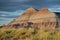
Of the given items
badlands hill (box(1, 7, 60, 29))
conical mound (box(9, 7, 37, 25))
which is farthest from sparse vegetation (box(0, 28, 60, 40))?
conical mound (box(9, 7, 37, 25))

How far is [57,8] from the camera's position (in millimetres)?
9531

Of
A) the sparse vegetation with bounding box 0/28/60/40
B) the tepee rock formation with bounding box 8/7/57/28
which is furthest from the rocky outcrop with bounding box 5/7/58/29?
the sparse vegetation with bounding box 0/28/60/40

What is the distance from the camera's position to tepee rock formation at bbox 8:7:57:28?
29.8 ft

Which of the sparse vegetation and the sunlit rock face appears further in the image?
the sunlit rock face

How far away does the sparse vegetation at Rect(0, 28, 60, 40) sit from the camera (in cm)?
791

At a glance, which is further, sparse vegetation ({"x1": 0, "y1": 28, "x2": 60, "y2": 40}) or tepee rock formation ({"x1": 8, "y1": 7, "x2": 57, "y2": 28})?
tepee rock formation ({"x1": 8, "y1": 7, "x2": 57, "y2": 28})

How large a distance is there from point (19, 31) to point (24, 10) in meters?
1.22

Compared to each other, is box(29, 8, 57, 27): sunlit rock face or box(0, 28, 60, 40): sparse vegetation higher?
box(29, 8, 57, 27): sunlit rock face

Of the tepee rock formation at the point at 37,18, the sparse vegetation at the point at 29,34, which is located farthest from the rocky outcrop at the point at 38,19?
the sparse vegetation at the point at 29,34

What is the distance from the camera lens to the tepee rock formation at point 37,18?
9078 millimetres

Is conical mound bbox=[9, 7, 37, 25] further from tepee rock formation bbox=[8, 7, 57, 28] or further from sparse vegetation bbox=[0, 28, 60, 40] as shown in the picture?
sparse vegetation bbox=[0, 28, 60, 40]

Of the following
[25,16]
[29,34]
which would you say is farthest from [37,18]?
[29,34]

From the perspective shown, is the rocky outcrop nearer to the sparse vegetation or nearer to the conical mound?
the conical mound

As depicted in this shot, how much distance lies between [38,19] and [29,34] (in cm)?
92
